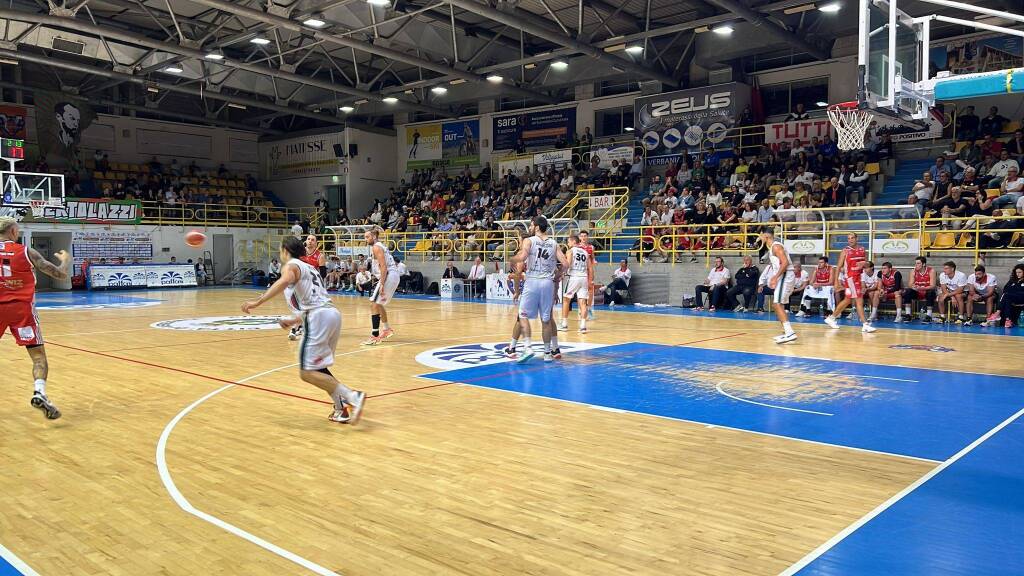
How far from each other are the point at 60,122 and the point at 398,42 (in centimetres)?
1924

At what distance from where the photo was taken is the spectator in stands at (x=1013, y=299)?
15055 mm

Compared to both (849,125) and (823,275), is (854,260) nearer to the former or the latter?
(849,125)

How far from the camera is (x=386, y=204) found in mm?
37312

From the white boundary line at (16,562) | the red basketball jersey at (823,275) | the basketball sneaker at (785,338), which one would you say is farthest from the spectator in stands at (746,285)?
the white boundary line at (16,562)

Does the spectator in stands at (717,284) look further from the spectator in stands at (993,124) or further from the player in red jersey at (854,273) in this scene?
the spectator in stands at (993,124)

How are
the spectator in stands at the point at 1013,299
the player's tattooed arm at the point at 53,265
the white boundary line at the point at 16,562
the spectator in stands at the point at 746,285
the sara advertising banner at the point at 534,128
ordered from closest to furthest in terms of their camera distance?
the white boundary line at the point at 16,562 < the player's tattooed arm at the point at 53,265 < the spectator in stands at the point at 1013,299 < the spectator in stands at the point at 746,285 < the sara advertising banner at the point at 534,128

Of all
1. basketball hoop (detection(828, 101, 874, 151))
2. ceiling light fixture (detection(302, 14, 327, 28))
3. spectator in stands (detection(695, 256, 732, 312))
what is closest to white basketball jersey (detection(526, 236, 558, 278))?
basketball hoop (detection(828, 101, 874, 151))

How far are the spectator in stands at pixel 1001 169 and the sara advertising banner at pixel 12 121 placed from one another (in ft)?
122

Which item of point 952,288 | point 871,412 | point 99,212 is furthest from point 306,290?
point 99,212

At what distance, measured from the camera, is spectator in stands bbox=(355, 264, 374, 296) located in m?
26.8

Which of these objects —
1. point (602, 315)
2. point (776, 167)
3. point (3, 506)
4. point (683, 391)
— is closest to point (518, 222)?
point (602, 315)

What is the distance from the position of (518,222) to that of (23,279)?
17.9m

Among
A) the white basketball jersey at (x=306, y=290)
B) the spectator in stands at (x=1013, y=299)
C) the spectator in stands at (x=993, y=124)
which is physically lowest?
the spectator in stands at (x=1013, y=299)

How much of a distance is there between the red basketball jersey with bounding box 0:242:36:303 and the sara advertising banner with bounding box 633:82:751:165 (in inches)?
955
